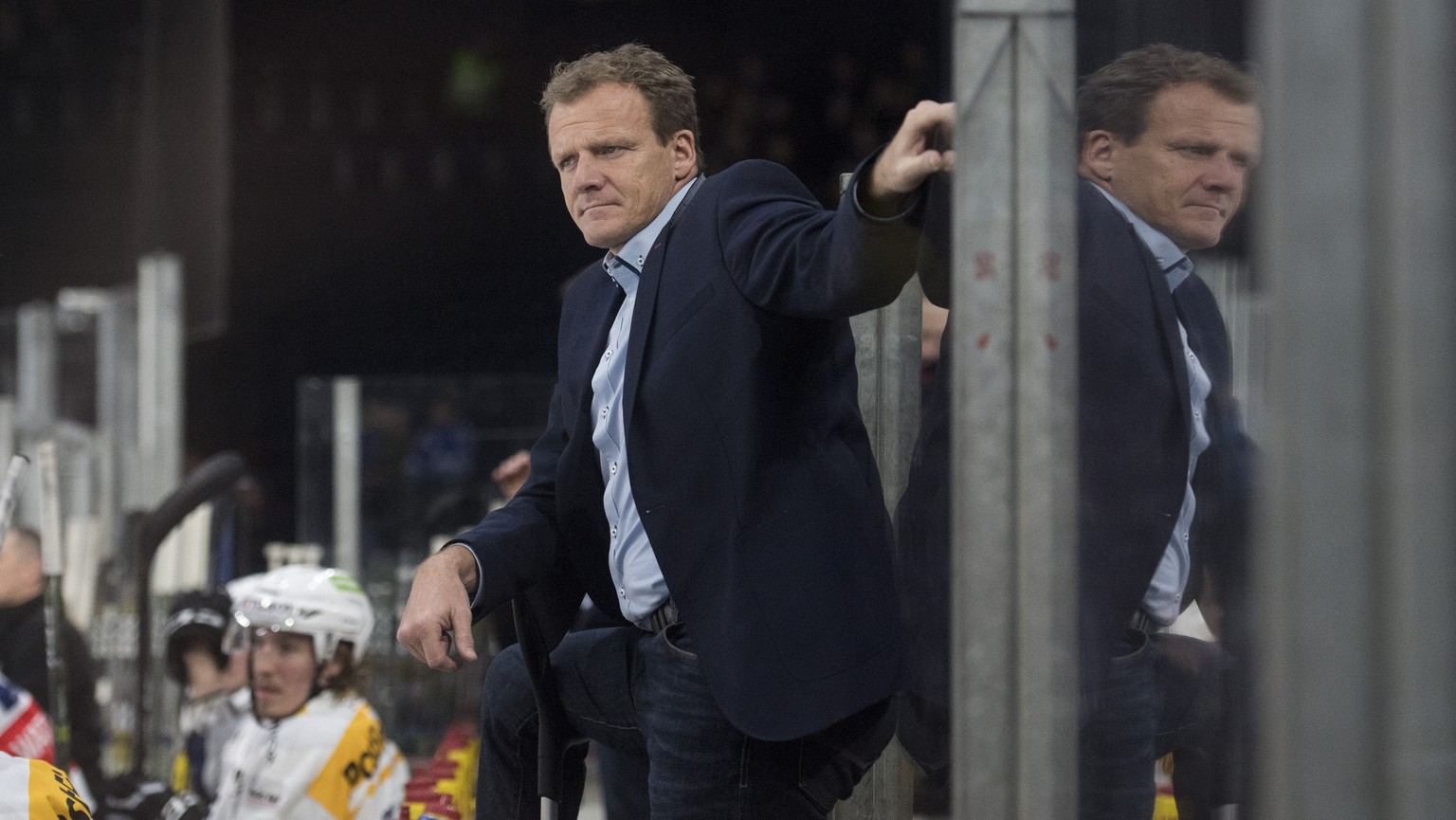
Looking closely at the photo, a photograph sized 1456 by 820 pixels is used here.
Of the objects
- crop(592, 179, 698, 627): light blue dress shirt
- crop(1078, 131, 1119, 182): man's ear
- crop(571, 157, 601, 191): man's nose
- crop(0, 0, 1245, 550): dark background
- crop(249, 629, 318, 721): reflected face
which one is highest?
crop(0, 0, 1245, 550): dark background

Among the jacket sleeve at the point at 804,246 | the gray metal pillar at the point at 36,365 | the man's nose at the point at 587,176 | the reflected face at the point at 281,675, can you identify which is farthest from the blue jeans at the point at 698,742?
the gray metal pillar at the point at 36,365

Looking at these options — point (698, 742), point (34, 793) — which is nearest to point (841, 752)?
point (698, 742)

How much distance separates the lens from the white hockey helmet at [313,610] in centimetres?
431

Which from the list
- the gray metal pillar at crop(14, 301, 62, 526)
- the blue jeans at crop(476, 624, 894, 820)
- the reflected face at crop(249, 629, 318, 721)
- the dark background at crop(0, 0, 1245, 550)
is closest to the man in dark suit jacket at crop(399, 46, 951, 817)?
the blue jeans at crop(476, 624, 894, 820)

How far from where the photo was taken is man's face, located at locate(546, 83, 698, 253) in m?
2.22

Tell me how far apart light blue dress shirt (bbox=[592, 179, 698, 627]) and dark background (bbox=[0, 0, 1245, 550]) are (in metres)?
9.32

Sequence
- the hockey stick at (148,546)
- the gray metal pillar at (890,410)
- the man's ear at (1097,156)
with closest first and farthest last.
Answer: the man's ear at (1097,156)
the gray metal pillar at (890,410)
the hockey stick at (148,546)

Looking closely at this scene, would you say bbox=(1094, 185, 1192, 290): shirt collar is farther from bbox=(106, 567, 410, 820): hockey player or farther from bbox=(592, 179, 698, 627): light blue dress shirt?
bbox=(106, 567, 410, 820): hockey player

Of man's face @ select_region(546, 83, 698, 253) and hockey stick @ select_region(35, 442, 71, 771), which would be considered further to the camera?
hockey stick @ select_region(35, 442, 71, 771)

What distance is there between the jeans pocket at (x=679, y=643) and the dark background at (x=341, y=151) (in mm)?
9519

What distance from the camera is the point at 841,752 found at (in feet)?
6.40

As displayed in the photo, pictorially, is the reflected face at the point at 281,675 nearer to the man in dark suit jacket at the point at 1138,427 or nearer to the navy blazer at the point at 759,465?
the navy blazer at the point at 759,465

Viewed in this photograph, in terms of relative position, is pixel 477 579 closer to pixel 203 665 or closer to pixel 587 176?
pixel 587 176

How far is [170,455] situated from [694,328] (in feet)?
28.0
